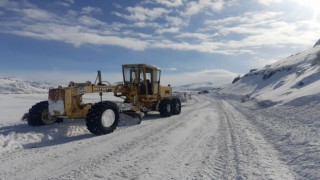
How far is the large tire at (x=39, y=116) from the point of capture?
44.2 ft

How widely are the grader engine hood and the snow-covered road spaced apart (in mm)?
604

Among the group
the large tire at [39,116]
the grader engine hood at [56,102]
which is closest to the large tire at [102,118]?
the grader engine hood at [56,102]

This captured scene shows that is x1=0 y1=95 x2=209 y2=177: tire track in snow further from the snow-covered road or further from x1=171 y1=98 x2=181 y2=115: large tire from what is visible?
x1=171 y1=98 x2=181 y2=115: large tire

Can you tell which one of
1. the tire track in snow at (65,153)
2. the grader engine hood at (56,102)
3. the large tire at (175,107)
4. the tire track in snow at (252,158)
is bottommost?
the tire track in snow at (252,158)

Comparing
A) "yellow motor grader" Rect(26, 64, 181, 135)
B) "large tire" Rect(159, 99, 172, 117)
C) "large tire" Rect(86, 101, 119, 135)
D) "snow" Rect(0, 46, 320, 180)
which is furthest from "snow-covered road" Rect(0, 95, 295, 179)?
"large tire" Rect(159, 99, 172, 117)

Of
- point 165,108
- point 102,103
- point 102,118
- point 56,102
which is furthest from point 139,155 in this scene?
point 165,108

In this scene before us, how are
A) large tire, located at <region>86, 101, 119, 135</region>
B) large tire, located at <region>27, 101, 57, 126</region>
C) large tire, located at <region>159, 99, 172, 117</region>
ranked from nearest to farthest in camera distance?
large tire, located at <region>86, 101, 119, 135</region> < large tire, located at <region>27, 101, 57, 126</region> < large tire, located at <region>159, 99, 172, 117</region>

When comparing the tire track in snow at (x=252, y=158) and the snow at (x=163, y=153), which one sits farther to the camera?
the snow at (x=163, y=153)

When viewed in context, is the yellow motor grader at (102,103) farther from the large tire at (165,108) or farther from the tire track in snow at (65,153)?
the tire track in snow at (65,153)

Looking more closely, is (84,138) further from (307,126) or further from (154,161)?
(307,126)

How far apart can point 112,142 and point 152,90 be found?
930 centimetres

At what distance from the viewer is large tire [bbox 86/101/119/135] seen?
39.5ft

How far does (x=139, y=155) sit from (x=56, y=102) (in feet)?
17.6

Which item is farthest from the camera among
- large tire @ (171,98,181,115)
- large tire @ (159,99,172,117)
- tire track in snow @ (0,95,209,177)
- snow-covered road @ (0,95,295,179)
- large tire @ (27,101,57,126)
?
large tire @ (171,98,181,115)
